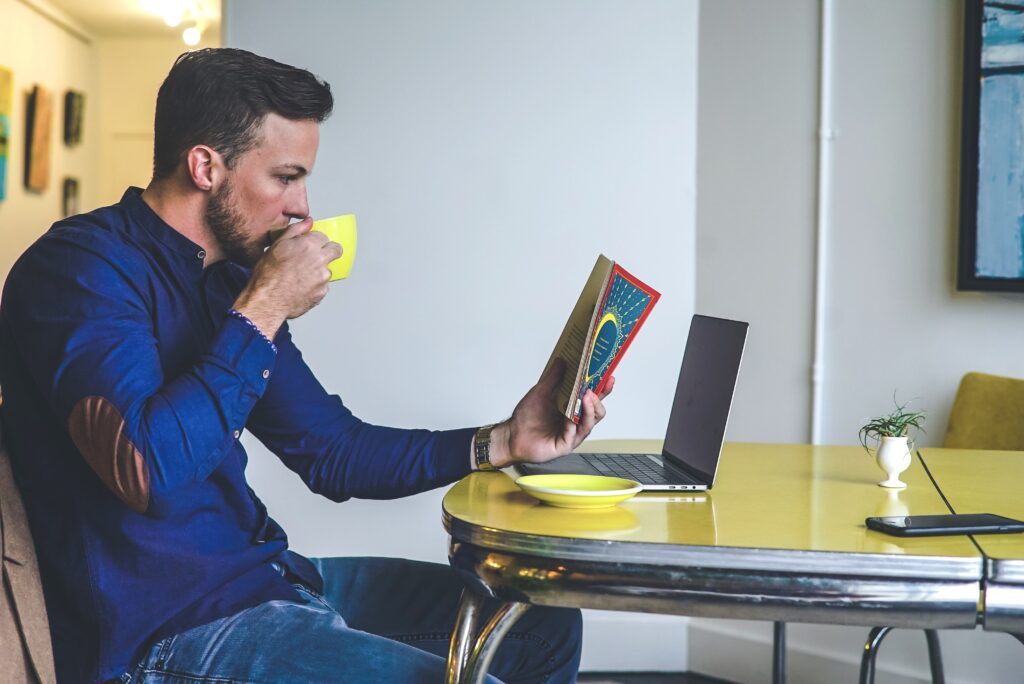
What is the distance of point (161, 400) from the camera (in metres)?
1.16

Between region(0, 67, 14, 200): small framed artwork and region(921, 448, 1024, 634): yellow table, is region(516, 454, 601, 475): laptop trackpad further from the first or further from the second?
region(0, 67, 14, 200): small framed artwork

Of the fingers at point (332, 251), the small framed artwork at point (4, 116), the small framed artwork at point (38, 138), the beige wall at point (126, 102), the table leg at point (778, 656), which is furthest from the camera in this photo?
the beige wall at point (126, 102)

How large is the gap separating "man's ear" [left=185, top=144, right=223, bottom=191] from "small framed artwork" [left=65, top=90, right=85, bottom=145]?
20.8 feet

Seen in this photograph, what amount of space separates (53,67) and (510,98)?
5.11 m

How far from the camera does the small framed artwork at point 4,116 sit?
5770mm

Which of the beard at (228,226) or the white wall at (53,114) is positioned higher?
the white wall at (53,114)

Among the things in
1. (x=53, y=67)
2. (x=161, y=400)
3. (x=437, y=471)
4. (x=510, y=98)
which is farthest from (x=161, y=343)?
(x=53, y=67)

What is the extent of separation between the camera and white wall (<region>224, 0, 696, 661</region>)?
2762 millimetres

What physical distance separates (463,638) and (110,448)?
44 centimetres

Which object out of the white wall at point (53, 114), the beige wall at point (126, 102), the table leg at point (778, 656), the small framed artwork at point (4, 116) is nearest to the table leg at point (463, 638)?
the table leg at point (778, 656)

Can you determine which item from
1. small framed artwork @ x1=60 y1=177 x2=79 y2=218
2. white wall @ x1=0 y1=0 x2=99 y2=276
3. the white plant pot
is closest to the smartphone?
the white plant pot

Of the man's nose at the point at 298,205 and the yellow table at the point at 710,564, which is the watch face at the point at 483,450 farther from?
the man's nose at the point at 298,205

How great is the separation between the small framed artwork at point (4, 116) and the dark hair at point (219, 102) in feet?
16.4

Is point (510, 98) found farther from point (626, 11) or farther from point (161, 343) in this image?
point (161, 343)
